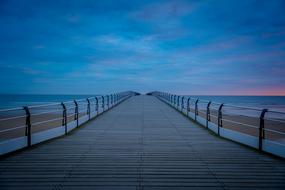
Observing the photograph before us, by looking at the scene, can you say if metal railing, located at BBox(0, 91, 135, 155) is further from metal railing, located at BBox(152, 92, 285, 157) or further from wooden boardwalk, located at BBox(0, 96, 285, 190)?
metal railing, located at BBox(152, 92, 285, 157)

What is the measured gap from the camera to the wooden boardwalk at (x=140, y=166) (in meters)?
4.48

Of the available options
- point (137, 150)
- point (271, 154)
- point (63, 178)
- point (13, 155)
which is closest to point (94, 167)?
point (63, 178)

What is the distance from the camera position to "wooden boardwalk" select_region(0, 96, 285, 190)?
4.48 metres

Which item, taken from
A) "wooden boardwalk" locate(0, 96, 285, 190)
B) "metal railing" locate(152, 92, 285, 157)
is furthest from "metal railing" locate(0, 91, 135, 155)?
"metal railing" locate(152, 92, 285, 157)

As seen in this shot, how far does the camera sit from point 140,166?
5.40 meters

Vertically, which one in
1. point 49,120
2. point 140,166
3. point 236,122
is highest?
point 236,122

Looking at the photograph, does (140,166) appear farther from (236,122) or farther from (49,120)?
(49,120)

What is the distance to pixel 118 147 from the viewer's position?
23.7ft

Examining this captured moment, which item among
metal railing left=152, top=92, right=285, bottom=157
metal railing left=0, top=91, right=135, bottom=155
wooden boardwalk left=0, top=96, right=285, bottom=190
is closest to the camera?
wooden boardwalk left=0, top=96, right=285, bottom=190

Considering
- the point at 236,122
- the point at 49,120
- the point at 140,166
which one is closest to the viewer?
the point at 140,166

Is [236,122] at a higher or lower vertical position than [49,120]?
higher

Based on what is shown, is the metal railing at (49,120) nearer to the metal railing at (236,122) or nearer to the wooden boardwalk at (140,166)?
the wooden boardwalk at (140,166)

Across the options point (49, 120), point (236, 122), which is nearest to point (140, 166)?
point (236, 122)

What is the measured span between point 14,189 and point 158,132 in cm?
617
